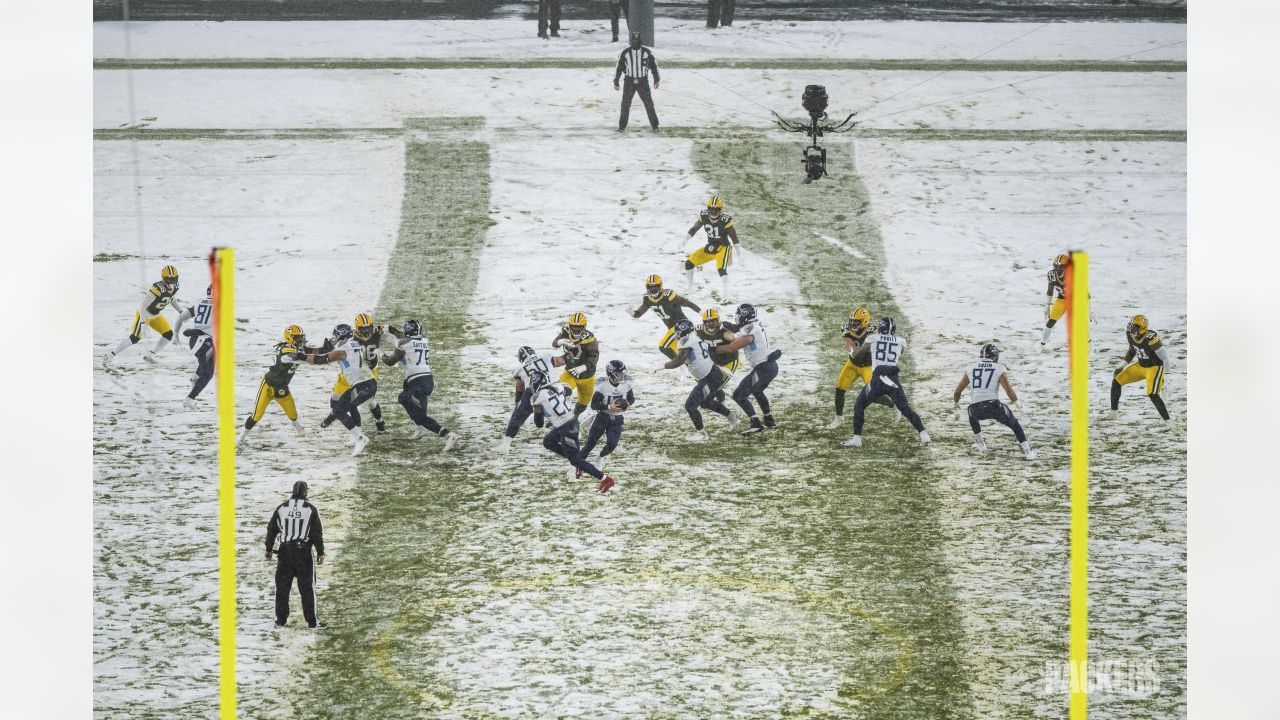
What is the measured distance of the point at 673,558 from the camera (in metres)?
16.2

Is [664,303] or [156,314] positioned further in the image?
[156,314]

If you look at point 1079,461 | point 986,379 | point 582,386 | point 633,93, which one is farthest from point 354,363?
point 633,93

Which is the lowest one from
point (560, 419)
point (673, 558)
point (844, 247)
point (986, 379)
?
point (673, 558)

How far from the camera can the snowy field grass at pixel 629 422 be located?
1420cm

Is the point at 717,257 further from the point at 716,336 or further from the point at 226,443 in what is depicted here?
the point at 226,443

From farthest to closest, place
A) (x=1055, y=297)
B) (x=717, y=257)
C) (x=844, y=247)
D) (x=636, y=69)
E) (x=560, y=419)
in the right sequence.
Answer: (x=636, y=69)
(x=844, y=247)
(x=717, y=257)
(x=1055, y=297)
(x=560, y=419)

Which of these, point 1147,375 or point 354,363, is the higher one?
point 354,363

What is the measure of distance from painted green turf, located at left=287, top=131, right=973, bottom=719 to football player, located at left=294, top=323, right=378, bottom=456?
72 centimetres

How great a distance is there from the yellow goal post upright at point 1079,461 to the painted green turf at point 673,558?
2.09m

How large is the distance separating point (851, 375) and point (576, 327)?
3794mm

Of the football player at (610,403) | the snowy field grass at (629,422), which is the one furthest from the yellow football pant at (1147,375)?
the football player at (610,403)

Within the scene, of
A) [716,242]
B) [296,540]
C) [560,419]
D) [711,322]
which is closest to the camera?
[296,540]

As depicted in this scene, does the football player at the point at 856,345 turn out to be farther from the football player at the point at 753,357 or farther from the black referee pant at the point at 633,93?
the black referee pant at the point at 633,93
